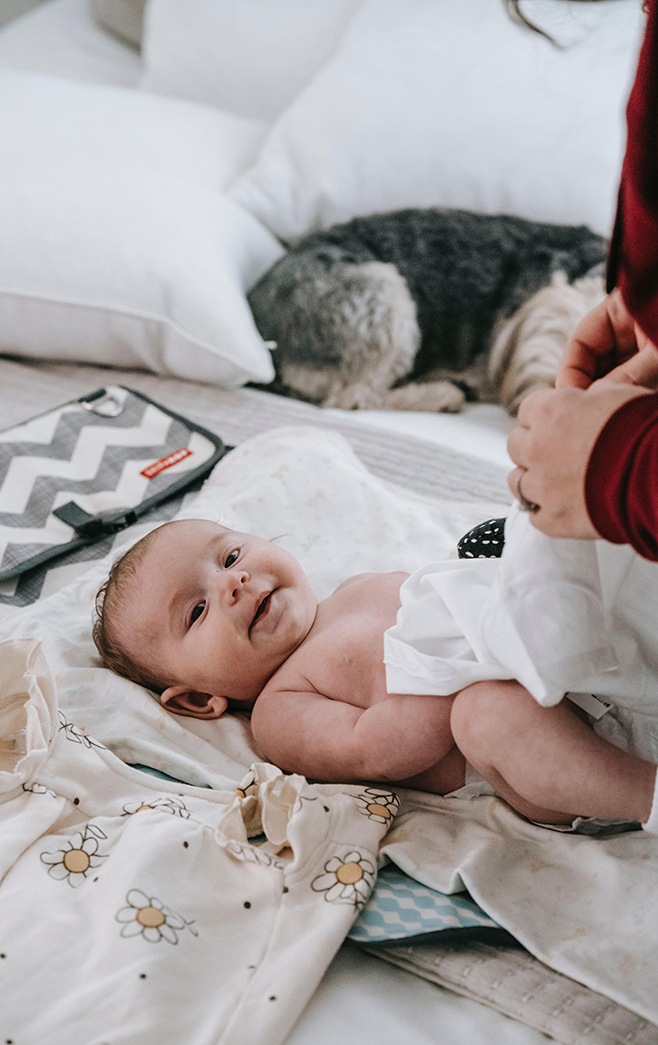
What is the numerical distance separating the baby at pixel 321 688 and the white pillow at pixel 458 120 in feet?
3.64

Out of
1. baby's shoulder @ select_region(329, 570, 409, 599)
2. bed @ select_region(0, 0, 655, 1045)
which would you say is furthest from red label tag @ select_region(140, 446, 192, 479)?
baby's shoulder @ select_region(329, 570, 409, 599)

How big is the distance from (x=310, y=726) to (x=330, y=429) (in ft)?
2.52

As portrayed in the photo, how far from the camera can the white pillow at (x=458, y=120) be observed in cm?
174

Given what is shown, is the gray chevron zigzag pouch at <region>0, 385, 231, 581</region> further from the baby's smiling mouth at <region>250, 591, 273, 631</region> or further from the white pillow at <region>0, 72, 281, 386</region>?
the baby's smiling mouth at <region>250, 591, 273, 631</region>

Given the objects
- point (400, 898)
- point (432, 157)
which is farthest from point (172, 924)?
point (432, 157)

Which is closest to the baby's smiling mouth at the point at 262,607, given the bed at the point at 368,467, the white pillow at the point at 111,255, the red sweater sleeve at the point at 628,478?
the bed at the point at 368,467

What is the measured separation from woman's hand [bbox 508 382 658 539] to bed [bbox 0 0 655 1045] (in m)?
0.38

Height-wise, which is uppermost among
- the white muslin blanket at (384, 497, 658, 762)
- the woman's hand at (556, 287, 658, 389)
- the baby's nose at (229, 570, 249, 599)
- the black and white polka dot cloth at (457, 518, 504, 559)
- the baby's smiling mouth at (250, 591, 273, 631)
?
the woman's hand at (556, 287, 658, 389)

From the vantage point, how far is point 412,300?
175cm

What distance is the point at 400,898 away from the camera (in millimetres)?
739

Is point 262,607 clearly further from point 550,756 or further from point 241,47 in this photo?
point 241,47

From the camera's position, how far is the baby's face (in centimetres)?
98

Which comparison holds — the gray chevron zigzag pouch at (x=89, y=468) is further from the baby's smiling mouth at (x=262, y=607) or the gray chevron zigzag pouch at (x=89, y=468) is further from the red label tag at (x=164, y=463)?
the baby's smiling mouth at (x=262, y=607)

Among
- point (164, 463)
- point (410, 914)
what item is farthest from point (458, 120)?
point (410, 914)
